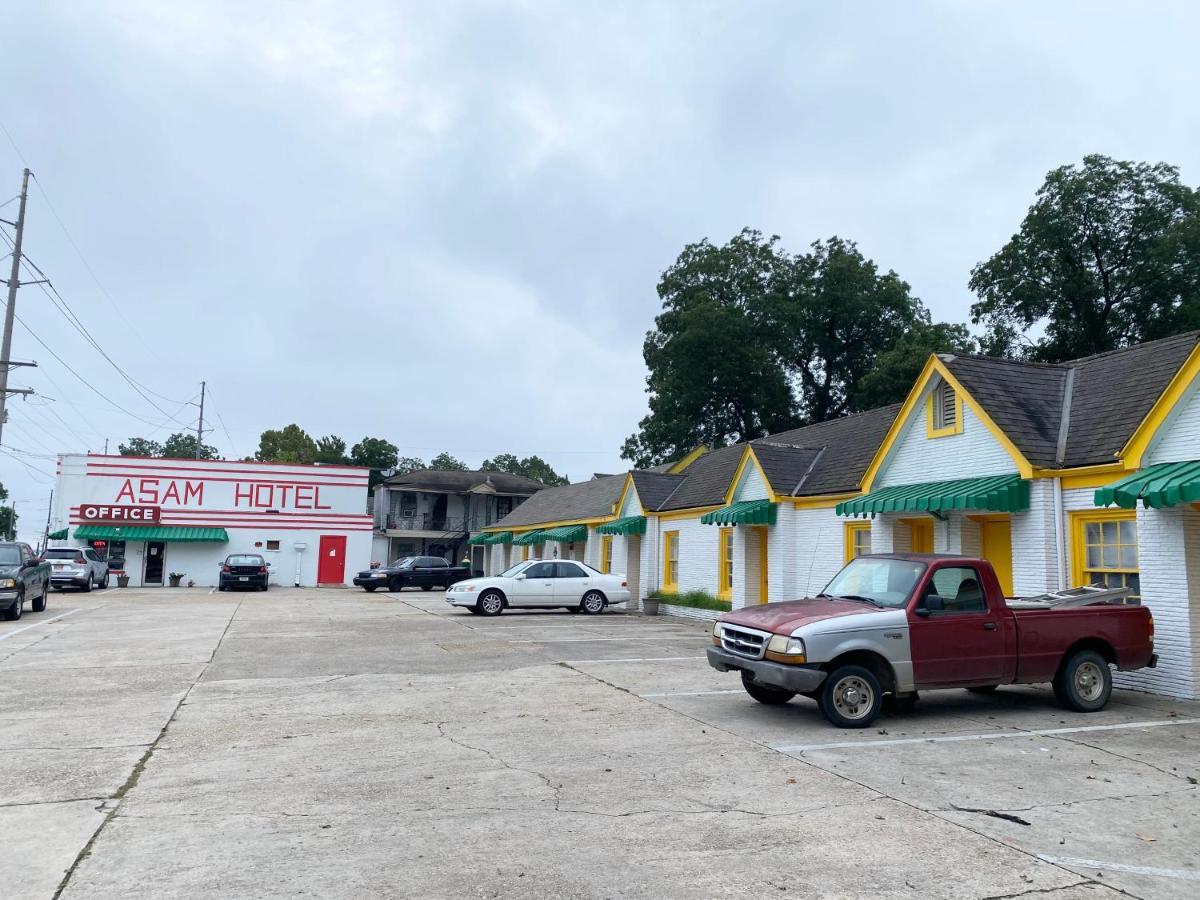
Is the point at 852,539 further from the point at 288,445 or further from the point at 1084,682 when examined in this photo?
the point at 288,445

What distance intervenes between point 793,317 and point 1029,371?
34262mm

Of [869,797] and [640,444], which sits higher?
[640,444]

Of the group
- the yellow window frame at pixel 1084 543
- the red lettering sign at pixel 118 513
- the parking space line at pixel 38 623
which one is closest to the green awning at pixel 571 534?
the parking space line at pixel 38 623

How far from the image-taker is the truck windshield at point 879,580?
9312mm

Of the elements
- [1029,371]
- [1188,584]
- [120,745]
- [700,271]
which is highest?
[700,271]

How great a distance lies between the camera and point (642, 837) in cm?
541

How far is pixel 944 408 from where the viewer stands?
15.2 metres

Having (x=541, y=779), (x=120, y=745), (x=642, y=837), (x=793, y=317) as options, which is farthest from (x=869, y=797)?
(x=793, y=317)

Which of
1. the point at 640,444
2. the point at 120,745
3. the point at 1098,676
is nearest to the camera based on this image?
the point at 120,745

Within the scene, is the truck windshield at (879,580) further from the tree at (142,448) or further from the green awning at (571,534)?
the tree at (142,448)

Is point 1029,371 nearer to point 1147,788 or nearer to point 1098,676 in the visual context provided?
point 1098,676

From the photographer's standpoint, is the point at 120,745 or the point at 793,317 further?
the point at 793,317

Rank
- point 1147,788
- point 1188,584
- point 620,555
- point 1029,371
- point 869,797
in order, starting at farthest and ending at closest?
point 620,555 < point 1029,371 < point 1188,584 < point 1147,788 < point 869,797

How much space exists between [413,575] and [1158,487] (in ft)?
108
